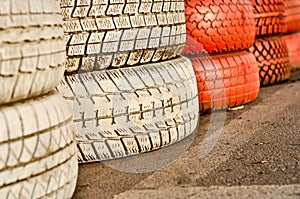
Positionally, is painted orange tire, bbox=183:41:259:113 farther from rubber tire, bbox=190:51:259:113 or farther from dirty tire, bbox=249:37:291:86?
dirty tire, bbox=249:37:291:86

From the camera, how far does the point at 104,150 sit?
275 cm

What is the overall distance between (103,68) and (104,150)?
348 mm

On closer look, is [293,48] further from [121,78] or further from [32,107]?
[32,107]

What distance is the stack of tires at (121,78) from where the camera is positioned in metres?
2.68

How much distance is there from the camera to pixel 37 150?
195 cm

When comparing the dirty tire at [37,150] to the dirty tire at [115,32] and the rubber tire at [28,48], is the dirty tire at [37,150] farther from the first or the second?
the dirty tire at [115,32]

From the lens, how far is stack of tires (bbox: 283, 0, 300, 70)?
5.68 m

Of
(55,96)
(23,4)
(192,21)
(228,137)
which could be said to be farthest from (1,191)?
(192,21)

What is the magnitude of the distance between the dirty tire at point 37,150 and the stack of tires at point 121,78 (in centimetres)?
54

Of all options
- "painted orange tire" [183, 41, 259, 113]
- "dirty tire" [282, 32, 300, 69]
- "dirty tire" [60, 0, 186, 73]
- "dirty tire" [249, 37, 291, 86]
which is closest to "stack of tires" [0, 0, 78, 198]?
"dirty tire" [60, 0, 186, 73]

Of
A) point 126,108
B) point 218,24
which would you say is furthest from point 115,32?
point 218,24

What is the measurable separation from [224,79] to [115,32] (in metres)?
1.40

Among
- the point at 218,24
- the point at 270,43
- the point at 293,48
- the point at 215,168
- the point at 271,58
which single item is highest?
the point at 218,24

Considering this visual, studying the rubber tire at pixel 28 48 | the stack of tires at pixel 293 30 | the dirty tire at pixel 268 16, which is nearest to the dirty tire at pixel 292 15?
the stack of tires at pixel 293 30
